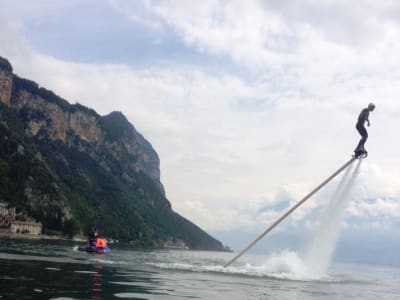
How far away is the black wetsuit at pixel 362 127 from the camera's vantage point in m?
32.9

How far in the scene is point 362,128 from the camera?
3322 centimetres

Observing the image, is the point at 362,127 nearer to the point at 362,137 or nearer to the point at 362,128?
the point at 362,128

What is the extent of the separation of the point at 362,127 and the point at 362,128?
0.09 m

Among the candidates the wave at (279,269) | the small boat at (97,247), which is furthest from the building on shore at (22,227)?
the wave at (279,269)

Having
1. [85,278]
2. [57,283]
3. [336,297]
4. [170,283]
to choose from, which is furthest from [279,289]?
[57,283]

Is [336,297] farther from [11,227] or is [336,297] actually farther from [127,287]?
[11,227]

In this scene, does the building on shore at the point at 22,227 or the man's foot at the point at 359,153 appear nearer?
the man's foot at the point at 359,153

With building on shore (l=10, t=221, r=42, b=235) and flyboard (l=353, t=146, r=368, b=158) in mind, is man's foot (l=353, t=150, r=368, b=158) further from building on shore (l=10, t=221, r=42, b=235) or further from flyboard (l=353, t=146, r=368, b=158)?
building on shore (l=10, t=221, r=42, b=235)

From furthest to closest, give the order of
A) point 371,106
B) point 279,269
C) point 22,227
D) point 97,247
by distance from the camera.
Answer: point 22,227
point 97,247
point 279,269
point 371,106

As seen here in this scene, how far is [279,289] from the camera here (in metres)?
35.7

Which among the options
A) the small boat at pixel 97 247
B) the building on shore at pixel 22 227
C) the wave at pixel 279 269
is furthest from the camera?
the building on shore at pixel 22 227

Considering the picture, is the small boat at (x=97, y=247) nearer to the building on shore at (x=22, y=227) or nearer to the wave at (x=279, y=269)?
the wave at (x=279, y=269)

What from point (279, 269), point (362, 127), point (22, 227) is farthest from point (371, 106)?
point (22, 227)

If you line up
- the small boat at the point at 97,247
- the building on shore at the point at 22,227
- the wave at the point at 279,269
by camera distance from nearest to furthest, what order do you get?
1. the wave at the point at 279,269
2. the small boat at the point at 97,247
3. the building on shore at the point at 22,227
